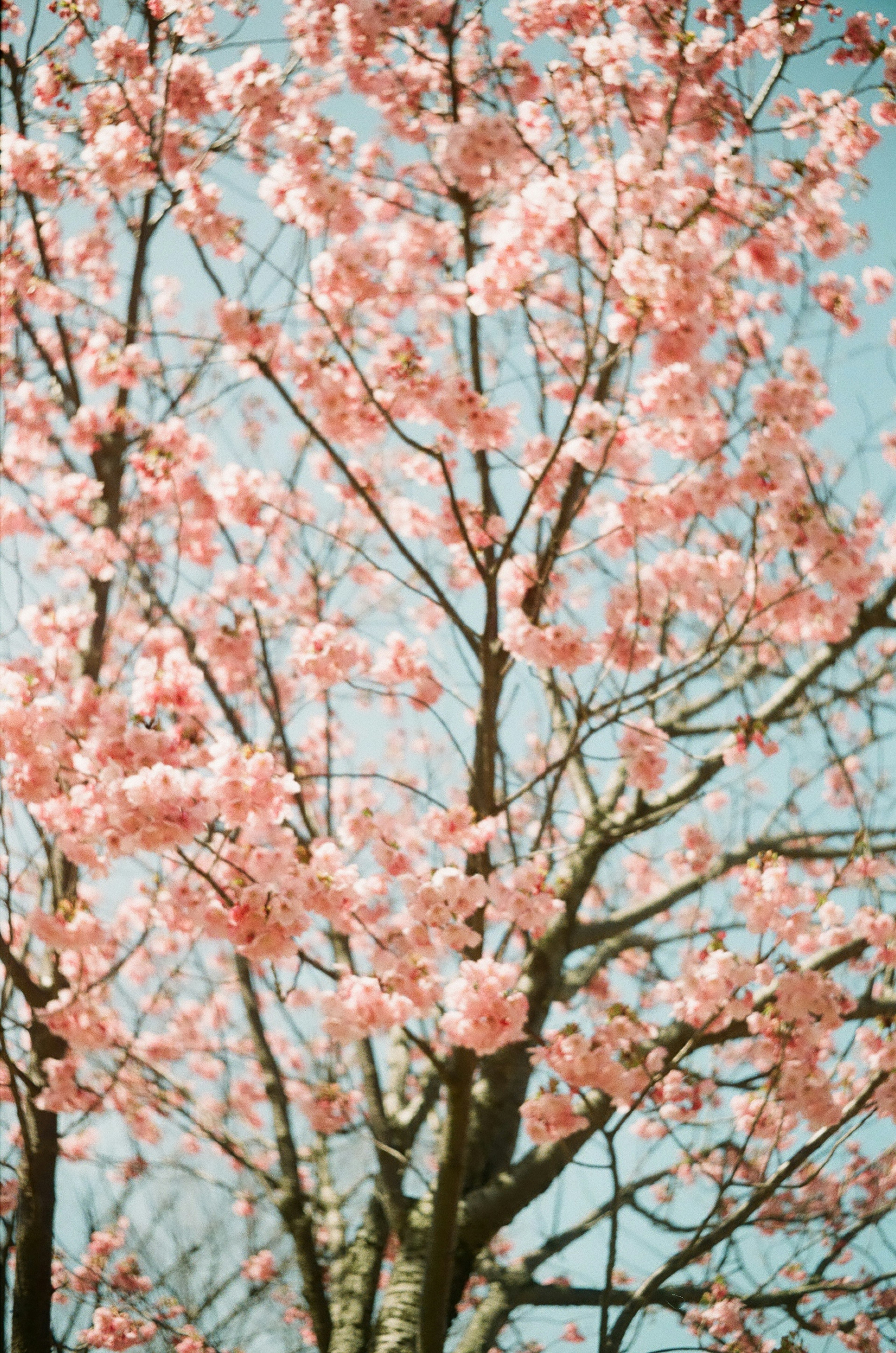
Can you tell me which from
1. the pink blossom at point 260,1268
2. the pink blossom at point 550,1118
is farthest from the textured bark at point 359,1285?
the pink blossom at point 260,1268

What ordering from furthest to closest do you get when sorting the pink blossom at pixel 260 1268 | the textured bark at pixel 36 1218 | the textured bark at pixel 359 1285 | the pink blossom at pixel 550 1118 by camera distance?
1. the pink blossom at pixel 260 1268
2. the textured bark at pixel 359 1285
3. the textured bark at pixel 36 1218
4. the pink blossom at pixel 550 1118

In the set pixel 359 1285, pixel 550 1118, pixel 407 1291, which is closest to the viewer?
pixel 550 1118

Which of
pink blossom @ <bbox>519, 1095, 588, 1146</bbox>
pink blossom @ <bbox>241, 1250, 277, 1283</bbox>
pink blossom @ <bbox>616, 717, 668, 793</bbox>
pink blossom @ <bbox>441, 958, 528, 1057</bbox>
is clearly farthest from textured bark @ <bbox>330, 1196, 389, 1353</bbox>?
pink blossom @ <bbox>616, 717, 668, 793</bbox>

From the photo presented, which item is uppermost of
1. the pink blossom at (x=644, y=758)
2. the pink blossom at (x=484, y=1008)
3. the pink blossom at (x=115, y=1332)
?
the pink blossom at (x=644, y=758)

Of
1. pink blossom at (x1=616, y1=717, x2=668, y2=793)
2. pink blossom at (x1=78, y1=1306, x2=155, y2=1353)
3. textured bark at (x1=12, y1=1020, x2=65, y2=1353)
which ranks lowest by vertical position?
pink blossom at (x1=78, y1=1306, x2=155, y2=1353)

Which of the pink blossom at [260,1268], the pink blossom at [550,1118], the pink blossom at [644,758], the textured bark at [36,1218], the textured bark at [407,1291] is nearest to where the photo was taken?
the pink blossom at [550,1118]

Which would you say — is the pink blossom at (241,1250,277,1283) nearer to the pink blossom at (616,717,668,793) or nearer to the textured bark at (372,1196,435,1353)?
the textured bark at (372,1196,435,1353)

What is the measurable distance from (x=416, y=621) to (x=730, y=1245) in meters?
4.78

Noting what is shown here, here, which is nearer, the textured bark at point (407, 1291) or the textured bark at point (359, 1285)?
the textured bark at point (407, 1291)

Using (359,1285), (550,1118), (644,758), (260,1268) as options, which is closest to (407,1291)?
(359,1285)

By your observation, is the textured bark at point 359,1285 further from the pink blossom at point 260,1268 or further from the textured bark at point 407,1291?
the pink blossom at point 260,1268

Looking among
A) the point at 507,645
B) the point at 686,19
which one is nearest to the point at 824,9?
the point at 686,19

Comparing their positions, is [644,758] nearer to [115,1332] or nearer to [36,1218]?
[36,1218]

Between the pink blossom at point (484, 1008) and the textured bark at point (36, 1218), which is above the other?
the pink blossom at point (484, 1008)
